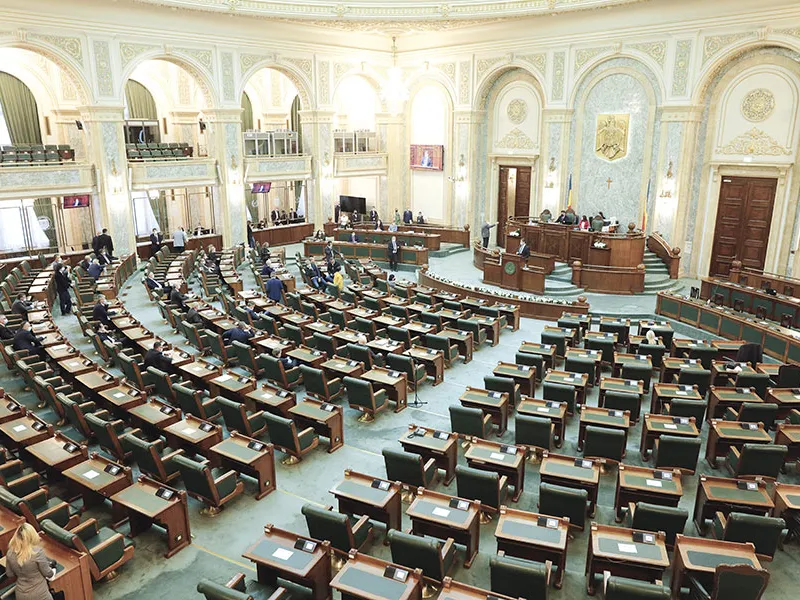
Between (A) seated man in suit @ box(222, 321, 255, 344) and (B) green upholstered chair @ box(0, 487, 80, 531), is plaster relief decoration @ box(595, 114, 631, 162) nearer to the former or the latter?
(A) seated man in suit @ box(222, 321, 255, 344)

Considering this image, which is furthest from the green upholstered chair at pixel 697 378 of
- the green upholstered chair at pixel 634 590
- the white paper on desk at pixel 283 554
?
the white paper on desk at pixel 283 554

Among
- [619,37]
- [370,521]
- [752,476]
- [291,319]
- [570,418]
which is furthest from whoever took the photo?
[619,37]

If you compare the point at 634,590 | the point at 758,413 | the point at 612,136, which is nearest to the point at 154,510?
the point at 634,590

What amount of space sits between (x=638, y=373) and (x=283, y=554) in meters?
6.67

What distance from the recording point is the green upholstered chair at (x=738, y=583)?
16.5 feet

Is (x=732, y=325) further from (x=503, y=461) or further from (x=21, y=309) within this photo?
(x=21, y=309)

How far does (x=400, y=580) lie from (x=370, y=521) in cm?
125

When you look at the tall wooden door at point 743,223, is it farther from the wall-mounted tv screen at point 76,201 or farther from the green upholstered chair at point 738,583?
the wall-mounted tv screen at point 76,201

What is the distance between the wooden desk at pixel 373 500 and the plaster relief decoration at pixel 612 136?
16516mm

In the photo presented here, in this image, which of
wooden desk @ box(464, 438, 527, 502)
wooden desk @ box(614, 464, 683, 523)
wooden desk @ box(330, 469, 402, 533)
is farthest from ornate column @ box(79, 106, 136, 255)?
wooden desk @ box(614, 464, 683, 523)

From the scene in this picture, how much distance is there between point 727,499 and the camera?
6.34 metres

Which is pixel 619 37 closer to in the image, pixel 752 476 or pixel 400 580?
pixel 752 476

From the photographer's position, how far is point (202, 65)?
20812mm

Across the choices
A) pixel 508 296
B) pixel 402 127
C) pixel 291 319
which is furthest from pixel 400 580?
pixel 402 127
